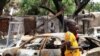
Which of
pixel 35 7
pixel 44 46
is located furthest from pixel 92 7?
pixel 44 46

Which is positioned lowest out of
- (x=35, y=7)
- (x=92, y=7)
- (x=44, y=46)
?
(x=92, y=7)

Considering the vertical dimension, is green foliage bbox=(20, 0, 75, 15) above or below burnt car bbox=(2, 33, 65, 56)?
below

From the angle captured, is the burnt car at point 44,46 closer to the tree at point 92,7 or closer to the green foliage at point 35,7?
the green foliage at point 35,7

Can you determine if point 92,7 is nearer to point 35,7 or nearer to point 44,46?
point 35,7

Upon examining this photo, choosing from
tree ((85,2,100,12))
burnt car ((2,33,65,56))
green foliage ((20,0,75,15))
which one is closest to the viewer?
burnt car ((2,33,65,56))

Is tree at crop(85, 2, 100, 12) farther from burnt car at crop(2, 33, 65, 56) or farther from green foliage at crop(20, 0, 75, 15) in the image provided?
burnt car at crop(2, 33, 65, 56)

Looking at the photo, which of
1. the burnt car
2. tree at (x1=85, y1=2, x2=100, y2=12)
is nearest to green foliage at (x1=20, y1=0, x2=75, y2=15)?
tree at (x1=85, y1=2, x2=100, y2=12)

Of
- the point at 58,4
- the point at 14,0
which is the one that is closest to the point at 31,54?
the point at 58,4

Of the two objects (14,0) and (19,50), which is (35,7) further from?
(19,50)

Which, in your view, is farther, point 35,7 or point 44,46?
point 35,7

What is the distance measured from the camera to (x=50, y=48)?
35.7 feet

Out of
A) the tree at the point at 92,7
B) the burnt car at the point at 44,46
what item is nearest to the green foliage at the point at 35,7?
the tree at the point at 92,7

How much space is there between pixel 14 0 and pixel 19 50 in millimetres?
35381

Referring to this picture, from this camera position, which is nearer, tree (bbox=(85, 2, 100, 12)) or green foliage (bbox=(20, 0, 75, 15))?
green foliage (bbox=(20, 0, 75, 15))
